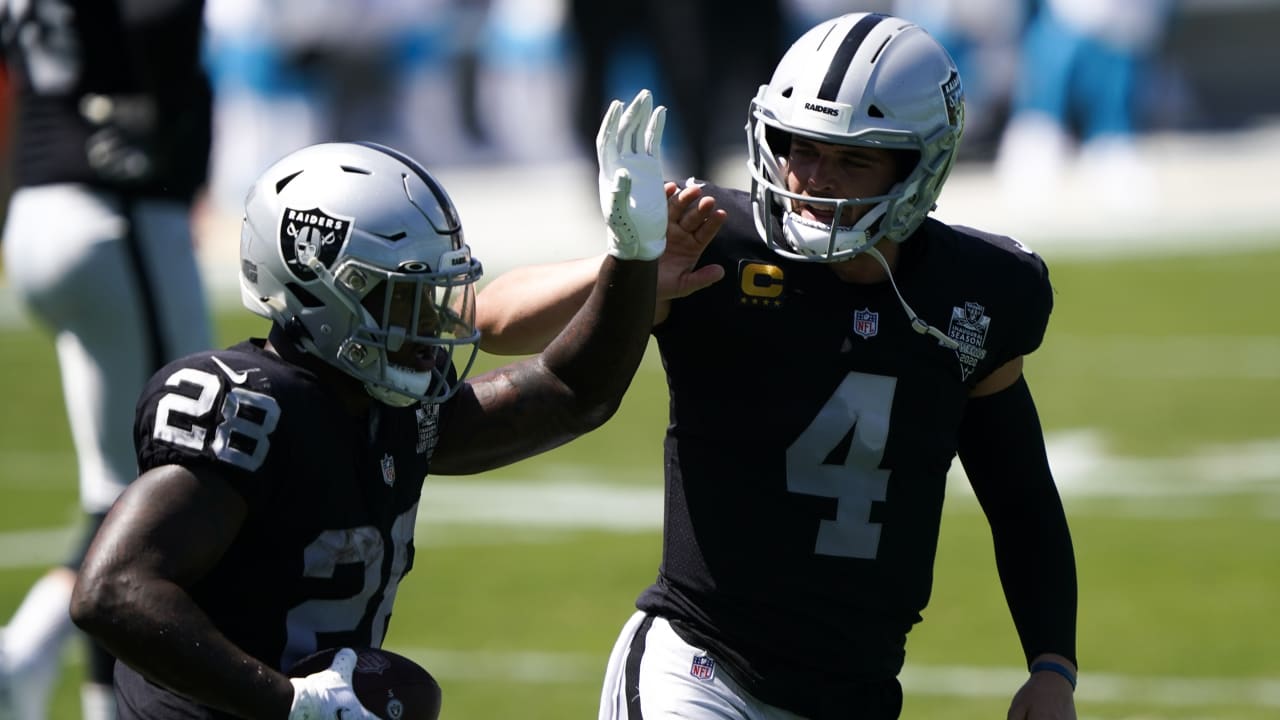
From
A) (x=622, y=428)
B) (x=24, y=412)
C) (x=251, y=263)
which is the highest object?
(x=251, y=263)

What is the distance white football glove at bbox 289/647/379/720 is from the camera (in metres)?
3.00

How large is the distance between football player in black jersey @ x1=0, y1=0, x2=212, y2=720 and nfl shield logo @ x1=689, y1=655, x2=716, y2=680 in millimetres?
1998

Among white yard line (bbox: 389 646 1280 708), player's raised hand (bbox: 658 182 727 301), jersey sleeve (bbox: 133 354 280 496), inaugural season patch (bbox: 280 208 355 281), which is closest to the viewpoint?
jersey sleeve (bbox: 133 354 280 496)

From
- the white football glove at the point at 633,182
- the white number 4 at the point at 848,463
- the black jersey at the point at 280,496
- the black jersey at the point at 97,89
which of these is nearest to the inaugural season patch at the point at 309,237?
the black jersey at the point at 280,496

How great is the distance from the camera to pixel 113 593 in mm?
2949

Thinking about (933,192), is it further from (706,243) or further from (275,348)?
(275,348)

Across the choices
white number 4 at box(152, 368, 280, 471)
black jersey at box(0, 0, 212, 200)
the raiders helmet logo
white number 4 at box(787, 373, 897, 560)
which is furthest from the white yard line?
white number 4 at box(152, 368, 280, 471)

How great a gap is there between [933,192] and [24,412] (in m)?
8.12

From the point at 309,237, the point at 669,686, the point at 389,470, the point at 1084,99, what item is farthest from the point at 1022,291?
the point at 1084,99

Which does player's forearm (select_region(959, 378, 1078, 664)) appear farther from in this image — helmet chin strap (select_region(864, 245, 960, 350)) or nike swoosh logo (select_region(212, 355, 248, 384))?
nike swoosh logo (select_region(212, 355, 248, 384))

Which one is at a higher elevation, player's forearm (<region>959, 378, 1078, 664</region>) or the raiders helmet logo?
the raiders helmet logo

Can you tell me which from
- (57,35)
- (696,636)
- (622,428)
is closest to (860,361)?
(696,636)

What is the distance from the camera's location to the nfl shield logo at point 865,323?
3781 millimetres

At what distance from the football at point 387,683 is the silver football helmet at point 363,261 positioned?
432 millimetres
